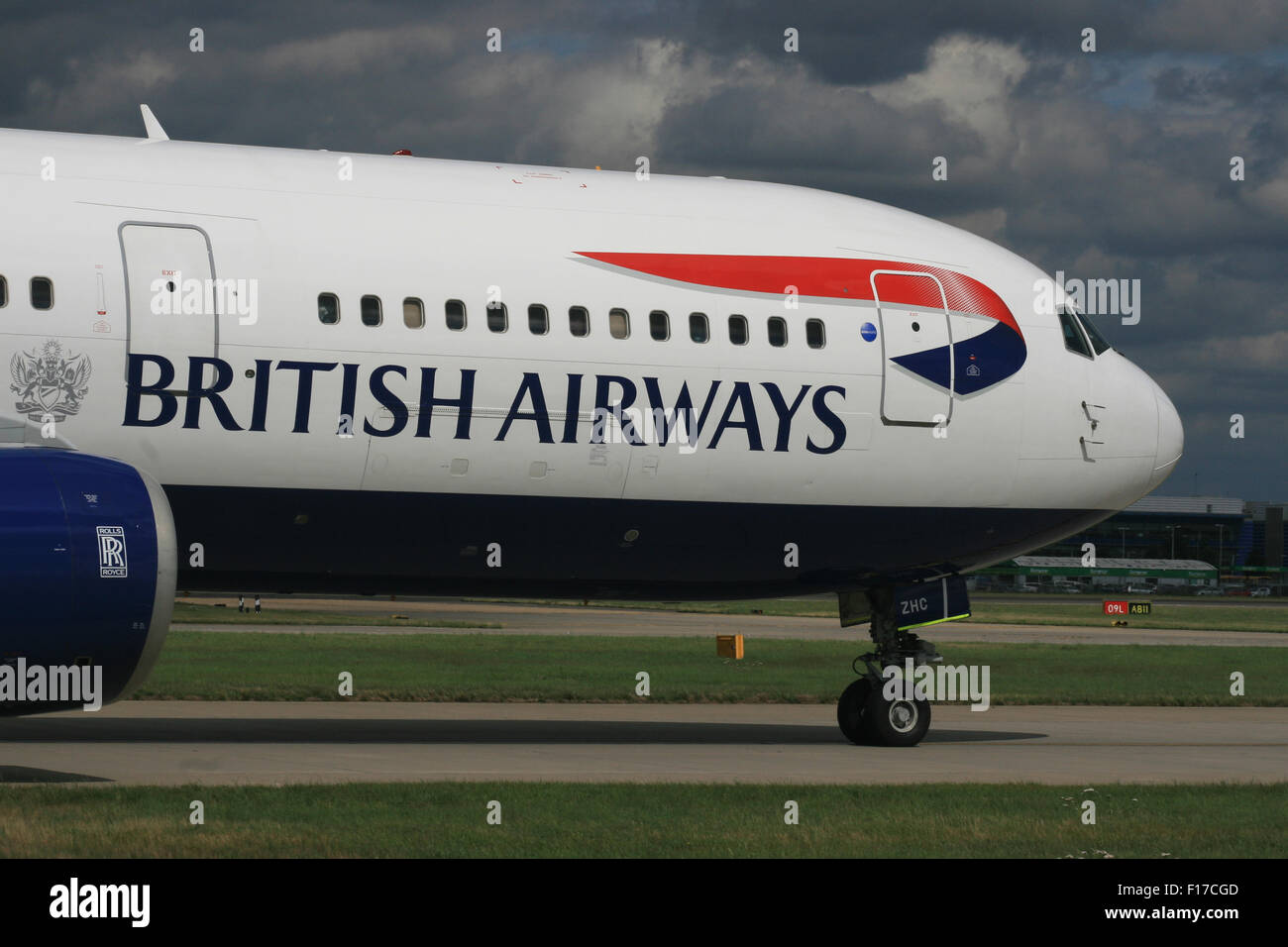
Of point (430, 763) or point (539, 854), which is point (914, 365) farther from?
point (539, 854)

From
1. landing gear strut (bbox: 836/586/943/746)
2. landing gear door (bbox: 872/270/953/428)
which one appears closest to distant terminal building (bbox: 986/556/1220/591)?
landing gear strut (bbox: 836/586/943/746)

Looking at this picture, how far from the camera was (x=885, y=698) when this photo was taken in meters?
18.8

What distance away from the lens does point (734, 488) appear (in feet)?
58.0

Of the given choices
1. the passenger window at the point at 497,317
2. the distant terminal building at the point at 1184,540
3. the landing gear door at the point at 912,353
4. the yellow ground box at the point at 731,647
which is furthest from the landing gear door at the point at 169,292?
the distant terminal building at the point at 1184,540

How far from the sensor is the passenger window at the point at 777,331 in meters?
17.7

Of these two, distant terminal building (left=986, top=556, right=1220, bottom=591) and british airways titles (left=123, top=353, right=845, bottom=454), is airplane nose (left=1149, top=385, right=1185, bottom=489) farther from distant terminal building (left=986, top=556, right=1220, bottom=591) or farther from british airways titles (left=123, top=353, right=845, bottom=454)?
distant terminal building (left=986, top=556, right=1220, bottom=591)

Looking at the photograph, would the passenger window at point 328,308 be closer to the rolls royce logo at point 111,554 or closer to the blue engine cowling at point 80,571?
the blue engine cowling at point 80,571

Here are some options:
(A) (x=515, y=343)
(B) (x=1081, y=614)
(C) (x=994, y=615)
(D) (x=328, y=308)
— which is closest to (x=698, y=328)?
(A) (x=515, y=343)

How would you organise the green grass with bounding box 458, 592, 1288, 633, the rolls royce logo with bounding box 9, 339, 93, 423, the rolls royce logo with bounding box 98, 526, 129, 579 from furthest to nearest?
the green grass with bounding box 458, 592, 1288, 633 → the rolls royce logo with bounding box 9, 339, 93, 423 → the rolls royce logo with bounding box 98, 526, 129, 579

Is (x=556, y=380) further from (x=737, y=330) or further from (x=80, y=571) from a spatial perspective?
(x=80, y=571)

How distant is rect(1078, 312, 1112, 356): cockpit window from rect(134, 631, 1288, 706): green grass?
28.5ft

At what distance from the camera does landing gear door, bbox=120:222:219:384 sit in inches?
604

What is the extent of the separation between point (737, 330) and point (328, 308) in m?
4.21
